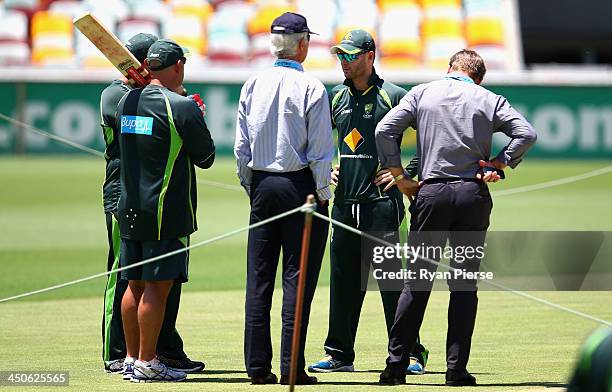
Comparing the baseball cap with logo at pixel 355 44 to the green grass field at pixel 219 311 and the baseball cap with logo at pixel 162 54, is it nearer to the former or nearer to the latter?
the baseball cap with logo at pixel 162 54

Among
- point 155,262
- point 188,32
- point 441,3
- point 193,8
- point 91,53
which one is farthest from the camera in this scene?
point 441,3

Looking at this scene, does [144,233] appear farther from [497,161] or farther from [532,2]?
[532,2]

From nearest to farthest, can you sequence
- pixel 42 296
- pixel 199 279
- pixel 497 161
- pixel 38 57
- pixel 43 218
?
1. pixel 497 161
2. pixel 42 296
3. pixel 199 279
4. pixel 43 218
5. pixel 38 57

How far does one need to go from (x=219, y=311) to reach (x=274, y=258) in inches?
139

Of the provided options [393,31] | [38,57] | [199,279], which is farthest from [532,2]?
[199,279]

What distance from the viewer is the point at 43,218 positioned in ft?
65.2

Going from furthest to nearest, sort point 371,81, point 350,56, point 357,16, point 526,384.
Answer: point 357,16
point 371,81
point 350,56
point 526,384

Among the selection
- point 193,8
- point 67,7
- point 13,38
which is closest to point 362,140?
point 13,38

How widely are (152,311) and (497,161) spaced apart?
233 cm

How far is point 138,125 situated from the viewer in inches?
324

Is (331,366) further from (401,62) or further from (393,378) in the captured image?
(401,62)

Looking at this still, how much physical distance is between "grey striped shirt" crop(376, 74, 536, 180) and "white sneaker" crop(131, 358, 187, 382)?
6.58 ft

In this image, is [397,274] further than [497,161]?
Yes

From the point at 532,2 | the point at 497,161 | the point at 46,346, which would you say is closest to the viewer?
the point at 497,161
